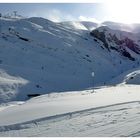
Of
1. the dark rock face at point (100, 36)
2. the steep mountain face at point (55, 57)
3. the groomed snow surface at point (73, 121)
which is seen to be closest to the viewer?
the groomed snow surface at point (73, 121)

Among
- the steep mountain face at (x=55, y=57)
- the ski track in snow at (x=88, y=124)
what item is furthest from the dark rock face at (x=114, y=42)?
the ski track in snow at (x=88, y=124)

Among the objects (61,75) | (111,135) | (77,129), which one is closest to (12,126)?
(77,129)

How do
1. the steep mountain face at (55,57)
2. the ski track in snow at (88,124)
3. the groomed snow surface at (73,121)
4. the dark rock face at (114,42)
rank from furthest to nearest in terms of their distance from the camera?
the dark rock face at (114,42) → the steep mountain face at (55,57) → the groomed snow surface at (73,121) → the ski track in snow at (88,124)

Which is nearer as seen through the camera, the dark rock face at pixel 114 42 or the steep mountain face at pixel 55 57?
the steep mountain face at pixel 55 57

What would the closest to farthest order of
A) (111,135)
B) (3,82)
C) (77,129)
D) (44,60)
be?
(111,135), (77,129), (3,82), (44,60)

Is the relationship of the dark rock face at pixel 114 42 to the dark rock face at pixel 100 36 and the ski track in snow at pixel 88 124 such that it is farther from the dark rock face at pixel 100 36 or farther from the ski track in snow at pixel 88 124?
the ski track in snow at pixel 88 124

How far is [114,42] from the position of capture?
10606 centimetres

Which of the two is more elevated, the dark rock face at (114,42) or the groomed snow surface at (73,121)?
the dark rock face at (114,42)

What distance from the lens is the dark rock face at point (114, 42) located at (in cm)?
10100

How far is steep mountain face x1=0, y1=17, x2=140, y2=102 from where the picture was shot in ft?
174

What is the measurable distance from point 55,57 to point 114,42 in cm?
3686

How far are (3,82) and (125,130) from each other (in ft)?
128

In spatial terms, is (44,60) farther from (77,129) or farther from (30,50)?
(77,129)

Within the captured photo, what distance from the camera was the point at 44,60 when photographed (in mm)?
68625
